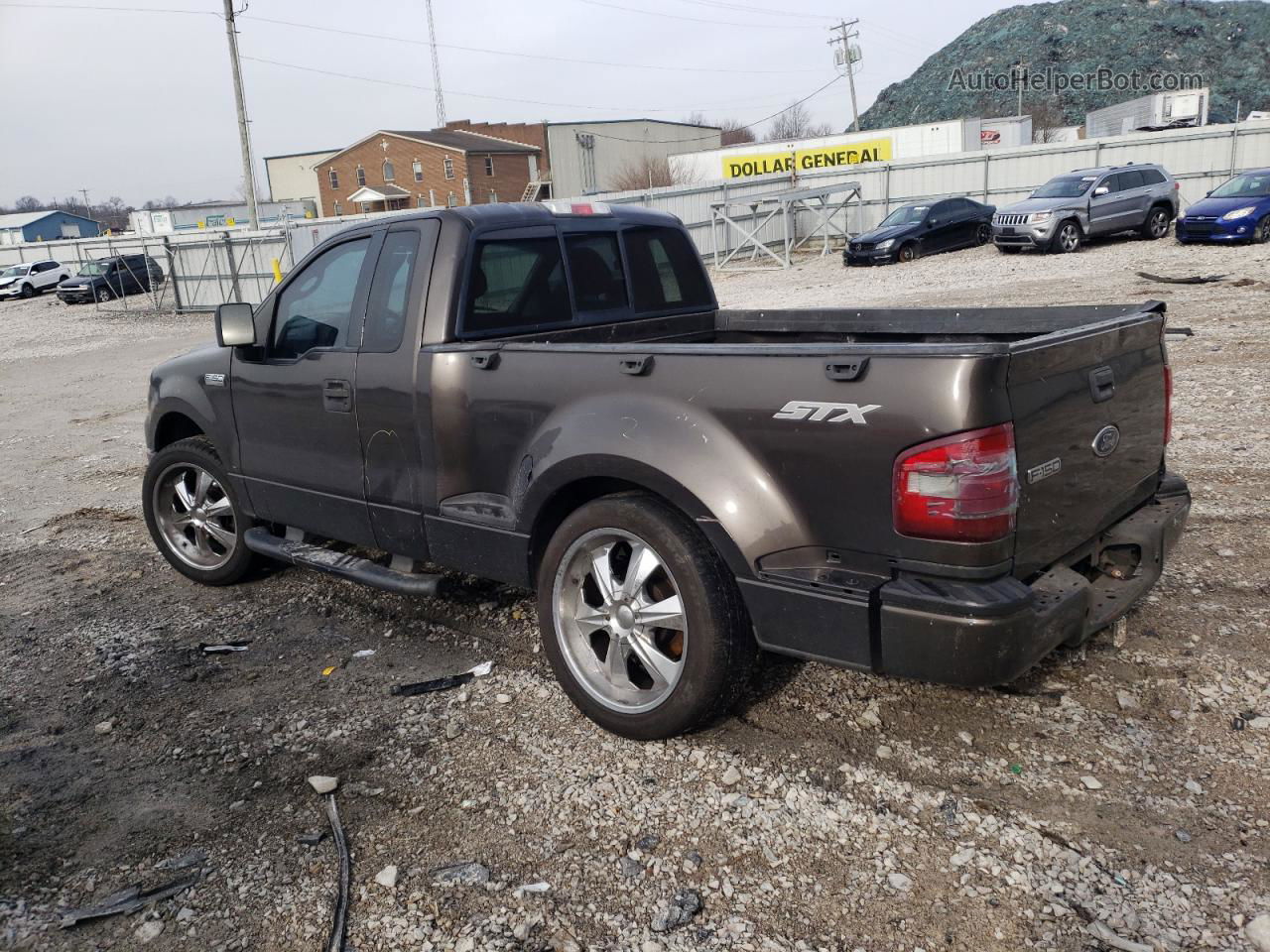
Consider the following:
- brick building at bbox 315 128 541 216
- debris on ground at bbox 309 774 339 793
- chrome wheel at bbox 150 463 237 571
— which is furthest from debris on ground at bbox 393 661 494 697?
brick building at bbox 315 128 541 216

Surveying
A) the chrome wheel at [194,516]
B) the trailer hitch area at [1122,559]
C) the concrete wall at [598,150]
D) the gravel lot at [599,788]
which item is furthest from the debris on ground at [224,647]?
the concrete wall at [598,150]

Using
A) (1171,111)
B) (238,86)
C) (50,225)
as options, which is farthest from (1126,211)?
(50,225)

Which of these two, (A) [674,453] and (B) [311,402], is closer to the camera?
(A) [674,453]

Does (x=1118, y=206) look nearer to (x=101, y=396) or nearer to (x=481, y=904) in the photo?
(x=101, y=396)

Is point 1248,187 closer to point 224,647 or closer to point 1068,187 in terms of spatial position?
point 1068,187

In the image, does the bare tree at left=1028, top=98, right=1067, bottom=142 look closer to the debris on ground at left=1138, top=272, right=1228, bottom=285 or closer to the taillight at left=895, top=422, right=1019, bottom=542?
the debris on ground at left=1138, top=272, right=1228, bottom=285

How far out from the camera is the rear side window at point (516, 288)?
4223 mm

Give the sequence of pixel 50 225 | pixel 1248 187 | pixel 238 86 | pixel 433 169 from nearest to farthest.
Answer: pixel 1248 187
pixel 238 86
pixel 433 169
pixel 50 225

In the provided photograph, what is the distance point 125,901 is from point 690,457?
7.06 ft

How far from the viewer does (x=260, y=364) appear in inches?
194

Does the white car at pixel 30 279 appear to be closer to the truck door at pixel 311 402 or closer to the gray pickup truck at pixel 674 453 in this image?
the gray pickup truck at pixel 674 453

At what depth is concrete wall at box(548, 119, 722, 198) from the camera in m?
75.3

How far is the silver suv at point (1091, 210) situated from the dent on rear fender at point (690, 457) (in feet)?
67.5

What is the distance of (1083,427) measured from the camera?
3188mm
